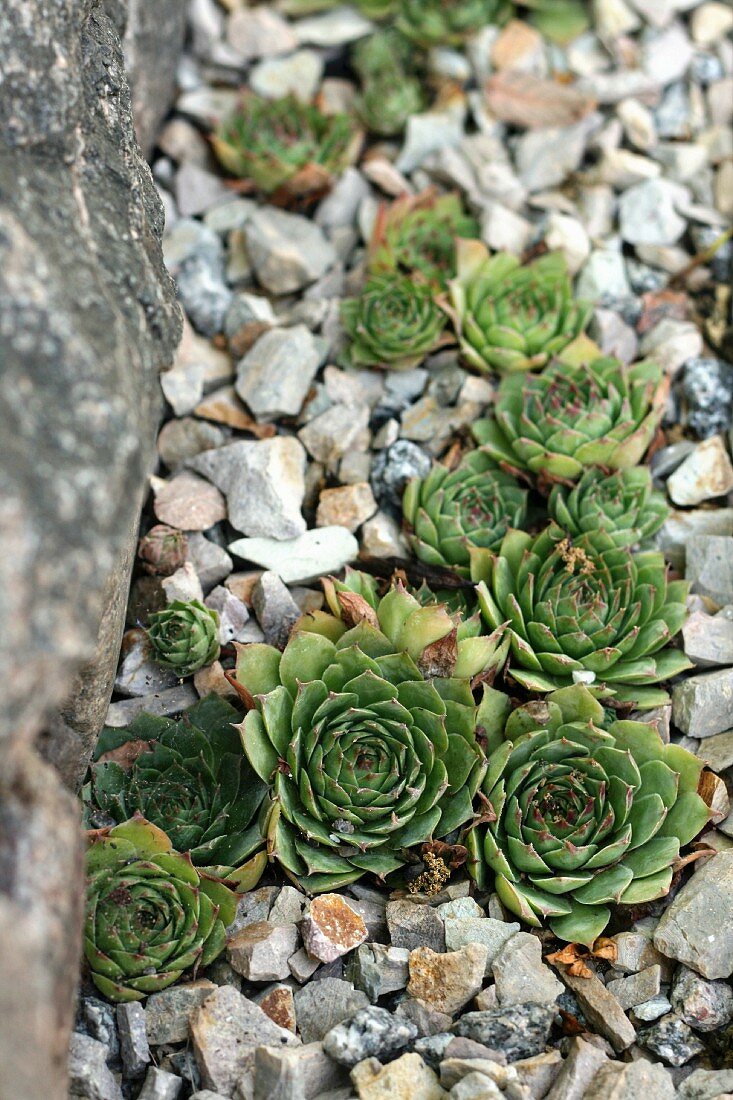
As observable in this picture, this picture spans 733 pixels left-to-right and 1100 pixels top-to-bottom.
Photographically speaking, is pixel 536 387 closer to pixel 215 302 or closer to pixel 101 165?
pixel 215 302

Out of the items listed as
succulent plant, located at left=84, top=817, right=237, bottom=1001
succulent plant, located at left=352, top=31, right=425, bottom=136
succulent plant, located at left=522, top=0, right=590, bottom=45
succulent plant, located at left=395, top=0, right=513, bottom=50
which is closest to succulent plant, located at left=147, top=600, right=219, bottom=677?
succulent plant, located at left=84, top=817, right=237, bottom=1001

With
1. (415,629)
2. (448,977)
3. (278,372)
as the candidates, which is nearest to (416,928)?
(448,977)

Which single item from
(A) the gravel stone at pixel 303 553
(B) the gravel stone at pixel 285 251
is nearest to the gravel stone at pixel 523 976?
(A) the gravel stone at pixel 303 553

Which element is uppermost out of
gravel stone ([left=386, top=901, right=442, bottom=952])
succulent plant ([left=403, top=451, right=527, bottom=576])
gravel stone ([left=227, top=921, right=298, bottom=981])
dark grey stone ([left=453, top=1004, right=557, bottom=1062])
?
succulent plant ([left=403, top=451, right=527, bottom=576])

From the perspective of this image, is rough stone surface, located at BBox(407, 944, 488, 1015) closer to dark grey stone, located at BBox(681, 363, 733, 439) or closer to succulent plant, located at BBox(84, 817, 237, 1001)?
succulent plant, located at BBox(84, 817, 237, 1001)

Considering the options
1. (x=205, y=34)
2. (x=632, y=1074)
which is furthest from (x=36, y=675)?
(x=205, y=34)

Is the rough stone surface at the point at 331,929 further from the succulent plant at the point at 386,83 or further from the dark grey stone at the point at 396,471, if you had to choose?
the succulent plant at the point at 386,83
